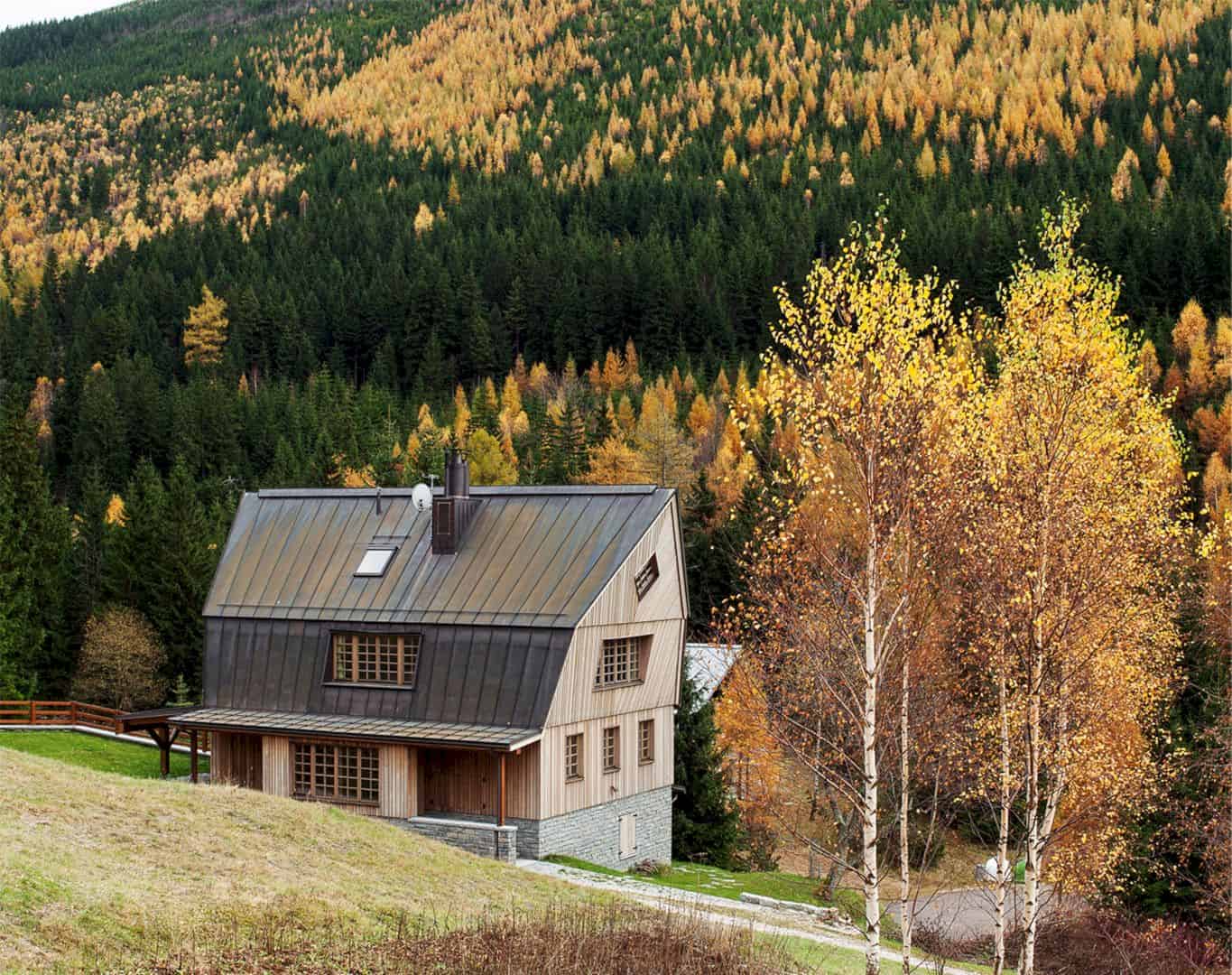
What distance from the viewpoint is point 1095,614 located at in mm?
19906

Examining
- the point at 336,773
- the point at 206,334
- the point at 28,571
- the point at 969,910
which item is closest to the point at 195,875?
the point at 336,773

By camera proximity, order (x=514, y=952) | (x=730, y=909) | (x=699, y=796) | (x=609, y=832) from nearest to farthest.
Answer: (x=514, y=952) < (x=730, y=909) < (x=609, y=832) < (x=699, y=796)

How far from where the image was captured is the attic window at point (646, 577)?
35.2 meters

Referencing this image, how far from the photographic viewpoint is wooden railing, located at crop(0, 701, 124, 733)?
4688cm

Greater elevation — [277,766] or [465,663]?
[465,663]

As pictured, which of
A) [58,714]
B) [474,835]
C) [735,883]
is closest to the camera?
[474,835]

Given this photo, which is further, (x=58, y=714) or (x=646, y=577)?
(x=58, y=714)

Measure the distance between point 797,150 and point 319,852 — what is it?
182 m

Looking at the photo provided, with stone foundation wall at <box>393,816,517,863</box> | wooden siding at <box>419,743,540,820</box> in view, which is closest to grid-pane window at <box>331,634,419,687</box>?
wooden siding at <box>419,743,540,820</box>

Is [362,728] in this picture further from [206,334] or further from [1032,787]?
[206,334]

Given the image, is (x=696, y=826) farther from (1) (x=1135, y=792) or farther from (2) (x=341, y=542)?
(1) (x=1135, y=792)

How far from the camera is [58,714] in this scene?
155 ft

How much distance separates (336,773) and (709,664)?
2004 centimetres

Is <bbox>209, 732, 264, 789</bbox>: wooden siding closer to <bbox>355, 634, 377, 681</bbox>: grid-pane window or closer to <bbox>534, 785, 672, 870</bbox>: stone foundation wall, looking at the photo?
<bbox>355, 634, 377, 681</bbox>: grid-pane window
